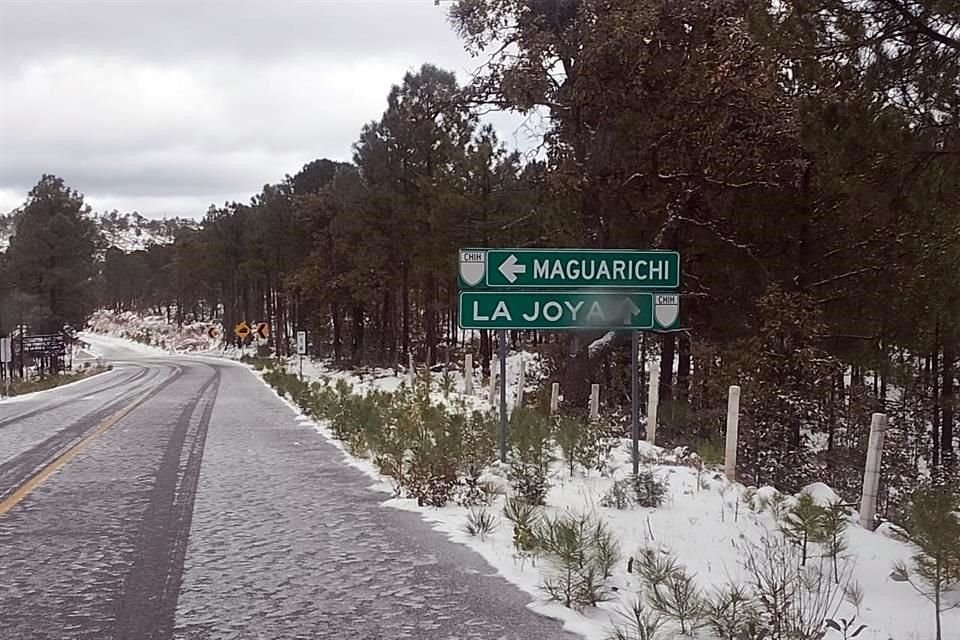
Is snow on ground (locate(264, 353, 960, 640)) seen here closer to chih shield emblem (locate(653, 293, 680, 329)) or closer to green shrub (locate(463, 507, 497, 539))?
green shrub (locate(463, 507, 497, 539))

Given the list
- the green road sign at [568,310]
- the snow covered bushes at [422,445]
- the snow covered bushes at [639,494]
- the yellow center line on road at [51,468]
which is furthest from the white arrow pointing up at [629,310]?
the yellow center line on road at [51,468]

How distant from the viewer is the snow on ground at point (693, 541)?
206 inches

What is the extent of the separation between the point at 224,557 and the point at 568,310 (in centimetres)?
451

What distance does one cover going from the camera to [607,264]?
9.66 metres

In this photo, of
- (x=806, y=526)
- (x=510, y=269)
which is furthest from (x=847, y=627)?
(x=510, y=269)

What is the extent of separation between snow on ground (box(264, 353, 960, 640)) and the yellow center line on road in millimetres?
3756

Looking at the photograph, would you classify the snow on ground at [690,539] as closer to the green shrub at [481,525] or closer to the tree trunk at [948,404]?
the green shrub at [481,525]

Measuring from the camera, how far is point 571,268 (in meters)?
9.73

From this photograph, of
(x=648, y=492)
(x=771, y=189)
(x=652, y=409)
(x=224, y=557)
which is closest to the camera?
(x=224, y=557)

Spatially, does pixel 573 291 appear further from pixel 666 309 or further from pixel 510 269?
pixel 666 309

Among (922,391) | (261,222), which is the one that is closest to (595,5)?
(922,391)

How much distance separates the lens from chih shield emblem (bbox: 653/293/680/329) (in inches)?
372

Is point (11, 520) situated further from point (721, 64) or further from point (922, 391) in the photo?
point (922, 391)

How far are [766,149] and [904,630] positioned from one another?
37.8 ft
